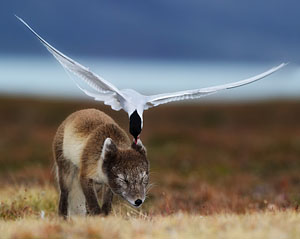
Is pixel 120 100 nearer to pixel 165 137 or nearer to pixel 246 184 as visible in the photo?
pixel 246 184

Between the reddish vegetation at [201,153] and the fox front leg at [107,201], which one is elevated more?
the fox front leg at [107,201]

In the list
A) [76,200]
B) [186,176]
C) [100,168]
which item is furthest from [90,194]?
[186,176]

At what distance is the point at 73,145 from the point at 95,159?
2.32 ft

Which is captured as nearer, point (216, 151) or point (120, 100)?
point (120, 100)

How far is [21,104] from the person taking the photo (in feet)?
145

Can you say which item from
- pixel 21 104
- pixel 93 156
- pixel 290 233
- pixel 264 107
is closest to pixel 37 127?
pixel 21 104

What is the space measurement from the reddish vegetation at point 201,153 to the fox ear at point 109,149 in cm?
194

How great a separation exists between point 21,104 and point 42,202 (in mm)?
34661

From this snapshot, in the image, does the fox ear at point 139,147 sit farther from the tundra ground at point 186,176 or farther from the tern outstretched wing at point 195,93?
the tundra ground at point 186,176

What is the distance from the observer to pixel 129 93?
7.78 m

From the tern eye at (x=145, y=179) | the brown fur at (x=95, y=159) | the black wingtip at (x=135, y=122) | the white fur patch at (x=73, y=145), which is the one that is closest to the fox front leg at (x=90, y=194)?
the brown fur at (x=95, y=159)

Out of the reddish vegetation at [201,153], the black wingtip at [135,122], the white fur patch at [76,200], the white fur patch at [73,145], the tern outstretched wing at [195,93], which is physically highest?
the tern outstretched wing at [195,93]

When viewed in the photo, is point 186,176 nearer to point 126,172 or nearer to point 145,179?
point 145,179

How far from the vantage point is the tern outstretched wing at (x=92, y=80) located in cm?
750
